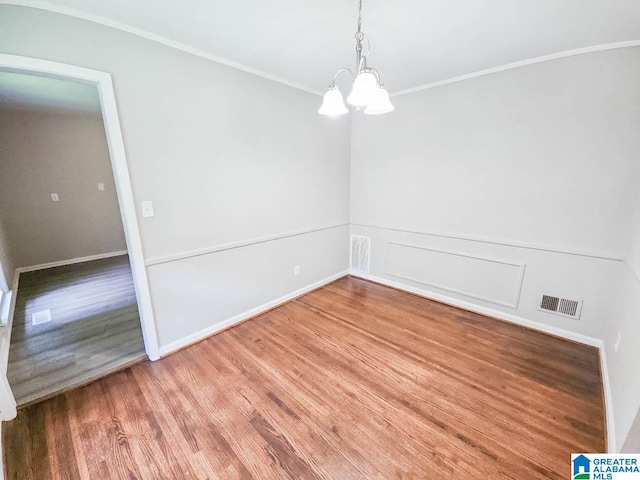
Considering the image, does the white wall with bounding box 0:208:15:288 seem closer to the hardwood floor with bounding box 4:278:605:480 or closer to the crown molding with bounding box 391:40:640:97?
the hardwood floor with bounding box 4:278:605:480

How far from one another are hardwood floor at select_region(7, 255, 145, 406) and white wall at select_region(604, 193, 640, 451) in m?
3.12

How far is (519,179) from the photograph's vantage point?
2.41 meters

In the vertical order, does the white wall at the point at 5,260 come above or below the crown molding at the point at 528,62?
below

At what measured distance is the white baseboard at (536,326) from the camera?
4.96 feet

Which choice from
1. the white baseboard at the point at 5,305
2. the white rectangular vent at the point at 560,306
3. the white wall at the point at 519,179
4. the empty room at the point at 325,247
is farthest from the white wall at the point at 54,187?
the white rectangular vent at the point at 560,306

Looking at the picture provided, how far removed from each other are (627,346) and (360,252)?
2.61m

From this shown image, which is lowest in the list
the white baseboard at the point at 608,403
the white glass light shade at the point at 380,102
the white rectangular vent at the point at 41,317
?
the white baseboard at the point at 608,403

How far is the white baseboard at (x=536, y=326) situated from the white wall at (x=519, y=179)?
0.17 ft

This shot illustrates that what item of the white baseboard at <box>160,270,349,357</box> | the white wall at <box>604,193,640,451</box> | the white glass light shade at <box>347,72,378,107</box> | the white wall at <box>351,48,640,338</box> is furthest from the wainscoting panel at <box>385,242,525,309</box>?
the white glass light shade at <box>347,72,378,107</box>

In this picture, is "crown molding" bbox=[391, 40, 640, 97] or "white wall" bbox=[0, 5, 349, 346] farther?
"crown molding" bbox=[391, 40, 640, 97]

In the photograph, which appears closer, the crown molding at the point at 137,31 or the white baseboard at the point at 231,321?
the crown molding at the point at 137,31

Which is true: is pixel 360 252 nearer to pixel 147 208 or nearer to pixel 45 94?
pixel 147 208

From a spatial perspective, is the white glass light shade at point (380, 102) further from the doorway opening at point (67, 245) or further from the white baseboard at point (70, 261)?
the white baseboard at point (70, 261)

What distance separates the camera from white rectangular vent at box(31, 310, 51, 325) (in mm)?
2596
